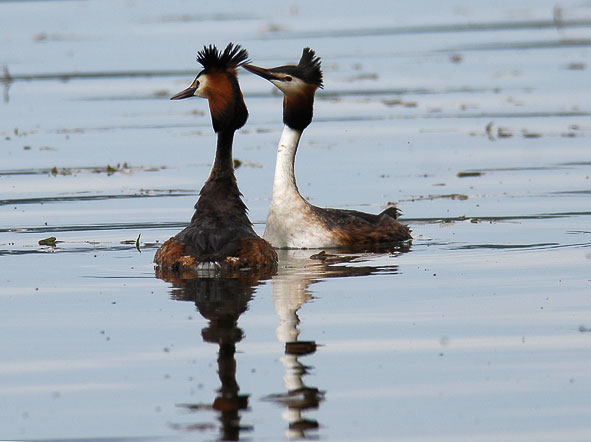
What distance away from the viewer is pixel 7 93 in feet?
94.7

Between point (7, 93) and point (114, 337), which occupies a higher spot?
point (7, 93)

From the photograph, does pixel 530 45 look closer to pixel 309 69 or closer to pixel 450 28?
pixel 450 28

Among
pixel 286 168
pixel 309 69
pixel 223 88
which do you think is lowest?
pixel 286 168

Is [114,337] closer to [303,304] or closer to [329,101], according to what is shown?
[303,304]

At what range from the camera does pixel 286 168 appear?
49.7ft

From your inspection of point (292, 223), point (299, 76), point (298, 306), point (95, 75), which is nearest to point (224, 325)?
point (298, 306)

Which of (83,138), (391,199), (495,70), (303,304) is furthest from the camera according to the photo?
(495,70)

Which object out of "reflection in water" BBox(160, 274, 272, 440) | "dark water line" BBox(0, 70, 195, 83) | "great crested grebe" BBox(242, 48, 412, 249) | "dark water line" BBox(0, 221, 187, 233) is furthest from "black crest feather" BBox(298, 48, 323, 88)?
"dark water line" BBox(0, 70, 195, 83)

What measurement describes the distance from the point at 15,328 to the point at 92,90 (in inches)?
799

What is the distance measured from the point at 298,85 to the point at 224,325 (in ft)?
17.7

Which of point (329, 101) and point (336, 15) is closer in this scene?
point (329, 101)

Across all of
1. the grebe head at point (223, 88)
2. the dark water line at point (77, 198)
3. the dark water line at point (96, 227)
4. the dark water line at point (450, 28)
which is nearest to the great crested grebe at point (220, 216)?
the grebe head at point (223, 88)

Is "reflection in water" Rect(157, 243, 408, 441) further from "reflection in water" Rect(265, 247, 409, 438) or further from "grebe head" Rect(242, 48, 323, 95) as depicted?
"grebe head" Rect(242, 48, 323, 95)

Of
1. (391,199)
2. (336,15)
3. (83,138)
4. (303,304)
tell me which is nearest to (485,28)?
(336,15)
